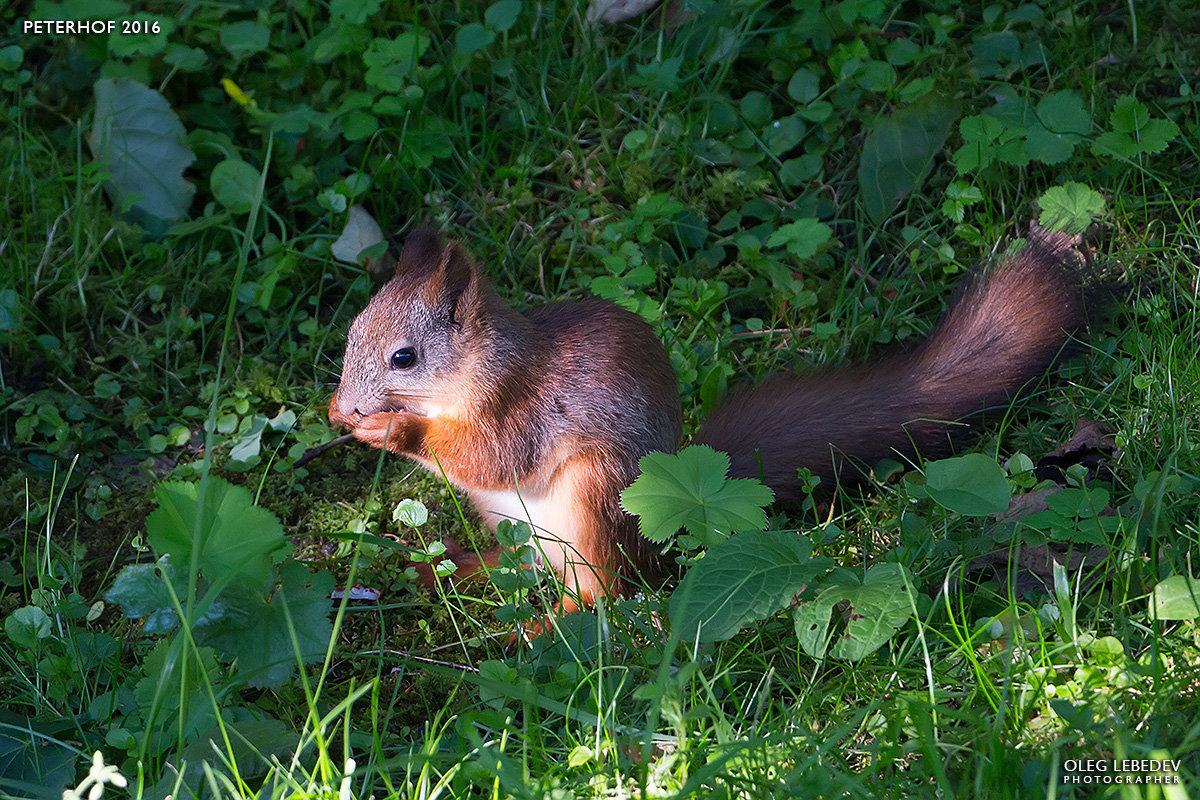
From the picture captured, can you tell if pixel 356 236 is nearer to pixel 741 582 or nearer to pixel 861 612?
pixel 741 582

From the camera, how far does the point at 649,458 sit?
181 centimetres

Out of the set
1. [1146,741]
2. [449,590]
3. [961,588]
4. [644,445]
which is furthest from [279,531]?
[1146,741]

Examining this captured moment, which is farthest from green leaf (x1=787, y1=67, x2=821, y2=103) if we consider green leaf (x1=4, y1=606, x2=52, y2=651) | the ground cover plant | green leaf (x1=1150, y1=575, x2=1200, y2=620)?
green leaf (x1=4, y1=606, x2=52, y2=651)

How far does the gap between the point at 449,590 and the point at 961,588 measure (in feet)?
3.04

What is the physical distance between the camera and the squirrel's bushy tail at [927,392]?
7.07 ft

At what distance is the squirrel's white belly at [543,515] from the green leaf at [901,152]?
109 cm

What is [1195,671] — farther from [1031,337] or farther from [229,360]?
[229,360]

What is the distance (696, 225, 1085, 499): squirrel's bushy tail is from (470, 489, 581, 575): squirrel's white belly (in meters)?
0.32

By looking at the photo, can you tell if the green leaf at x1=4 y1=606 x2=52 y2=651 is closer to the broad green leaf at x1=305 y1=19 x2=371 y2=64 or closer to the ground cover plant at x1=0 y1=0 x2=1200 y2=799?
the ground cover plant at x1=0 y1=0 x2=1200 y2=799

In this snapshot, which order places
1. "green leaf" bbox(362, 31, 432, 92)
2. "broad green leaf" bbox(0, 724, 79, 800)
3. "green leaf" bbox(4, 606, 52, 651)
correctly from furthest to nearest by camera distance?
"green leaf" bbox(362, 31, 432, 92) → "green leaf" bbox(4, 606, 52, 651) → "broad green leaf" bbox(0, 724, 79, 800)

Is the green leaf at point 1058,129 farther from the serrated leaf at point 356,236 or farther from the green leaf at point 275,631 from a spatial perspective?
the green leaf at point 275,631

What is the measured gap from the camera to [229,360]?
271 centimetres

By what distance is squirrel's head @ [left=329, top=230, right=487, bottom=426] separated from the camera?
211 cm

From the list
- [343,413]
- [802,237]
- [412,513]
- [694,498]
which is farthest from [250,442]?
[802,237]
